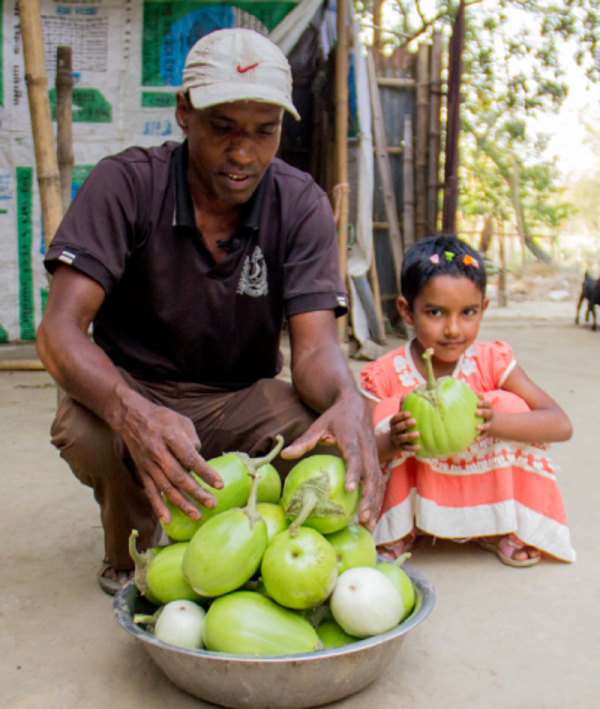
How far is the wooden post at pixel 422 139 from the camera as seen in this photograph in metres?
7.04

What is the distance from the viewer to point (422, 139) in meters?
7.11

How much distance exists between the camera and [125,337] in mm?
2111

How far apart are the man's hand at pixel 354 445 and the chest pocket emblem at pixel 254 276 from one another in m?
0.54

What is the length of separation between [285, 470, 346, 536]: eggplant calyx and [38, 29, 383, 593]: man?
0.15 m

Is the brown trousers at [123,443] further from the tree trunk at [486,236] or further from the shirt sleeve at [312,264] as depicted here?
the tree trunk at [486,236]

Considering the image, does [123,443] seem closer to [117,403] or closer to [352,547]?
[117,403]

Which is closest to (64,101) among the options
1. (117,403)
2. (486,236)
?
(117,403)

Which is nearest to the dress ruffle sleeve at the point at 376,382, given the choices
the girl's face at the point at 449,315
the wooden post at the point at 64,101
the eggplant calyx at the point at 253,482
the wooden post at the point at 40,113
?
the girl's face at the point at 449,315

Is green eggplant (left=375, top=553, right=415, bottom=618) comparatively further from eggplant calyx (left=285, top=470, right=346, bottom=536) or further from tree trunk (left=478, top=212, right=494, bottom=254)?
tree trunk (left=478, top=212, right=494, bottom=254)

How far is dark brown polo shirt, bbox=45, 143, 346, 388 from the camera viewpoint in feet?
6.61

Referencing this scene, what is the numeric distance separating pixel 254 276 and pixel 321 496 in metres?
0.85

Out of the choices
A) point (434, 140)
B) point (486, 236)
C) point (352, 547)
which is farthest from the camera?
point (486, 236)

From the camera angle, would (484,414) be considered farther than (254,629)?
Yes

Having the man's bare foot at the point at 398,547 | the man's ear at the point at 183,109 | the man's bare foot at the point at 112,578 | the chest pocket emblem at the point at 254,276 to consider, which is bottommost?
the man's bare foot at the point at 398,547
